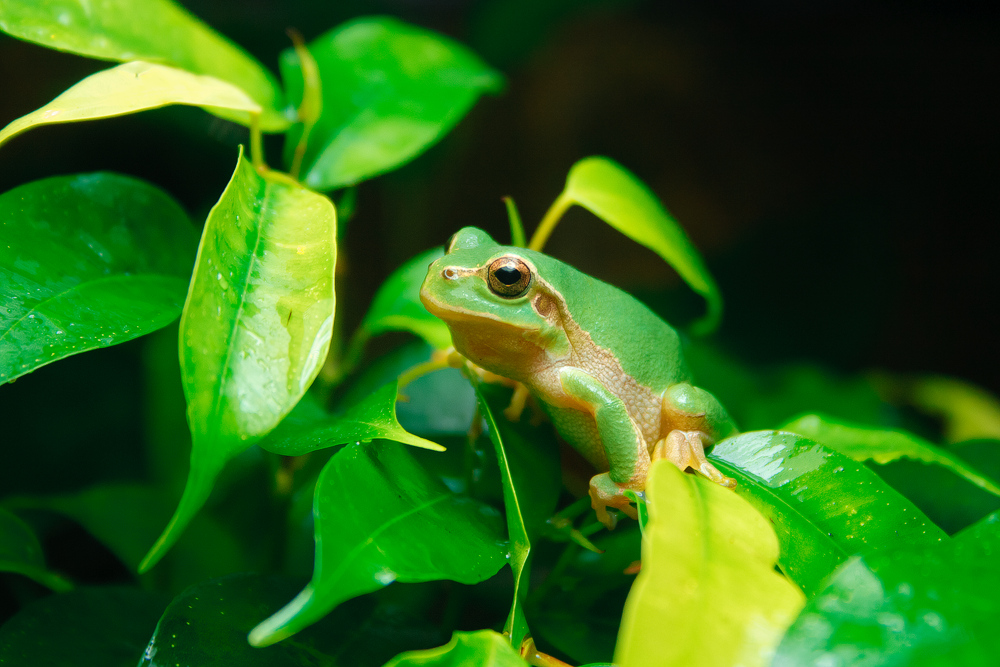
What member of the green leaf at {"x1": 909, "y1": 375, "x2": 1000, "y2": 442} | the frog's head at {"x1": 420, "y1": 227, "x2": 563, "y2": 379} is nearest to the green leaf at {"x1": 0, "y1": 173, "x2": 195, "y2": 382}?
the frog's head at {"x1": 420, "y1": 227, "x2": 563, "y2": 379}

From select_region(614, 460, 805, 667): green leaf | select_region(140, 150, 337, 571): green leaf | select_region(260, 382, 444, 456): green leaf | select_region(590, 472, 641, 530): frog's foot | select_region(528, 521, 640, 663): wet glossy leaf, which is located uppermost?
select_region(140, 150, 337, 571): green leaf

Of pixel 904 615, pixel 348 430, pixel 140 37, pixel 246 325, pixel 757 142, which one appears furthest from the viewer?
pixel 757 142

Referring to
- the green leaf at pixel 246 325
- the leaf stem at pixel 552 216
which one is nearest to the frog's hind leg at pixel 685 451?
the leaf stem at pixel 552 216

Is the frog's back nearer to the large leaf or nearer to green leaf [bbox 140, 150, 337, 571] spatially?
green leaf [bbox 140, 150, 337, 571]

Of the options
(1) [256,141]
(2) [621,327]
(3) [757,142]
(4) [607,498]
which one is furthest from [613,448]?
(3) [757,142]

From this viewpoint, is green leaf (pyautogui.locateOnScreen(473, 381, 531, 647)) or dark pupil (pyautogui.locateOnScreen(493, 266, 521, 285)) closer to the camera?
green leaf (pyautogui.locateOnScreen(473, 381, 531, 647))

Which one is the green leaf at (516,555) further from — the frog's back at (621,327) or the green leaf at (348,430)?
the frog's back at (621,327)

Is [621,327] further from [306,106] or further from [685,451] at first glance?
[306,106]
